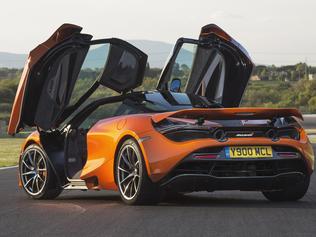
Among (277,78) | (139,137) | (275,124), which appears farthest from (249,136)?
(277,78)

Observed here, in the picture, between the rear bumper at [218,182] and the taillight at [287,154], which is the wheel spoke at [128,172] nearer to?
the rear bumper at [218,182]

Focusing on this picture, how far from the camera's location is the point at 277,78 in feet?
557

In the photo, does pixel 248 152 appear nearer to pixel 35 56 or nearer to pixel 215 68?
pixel 215 68

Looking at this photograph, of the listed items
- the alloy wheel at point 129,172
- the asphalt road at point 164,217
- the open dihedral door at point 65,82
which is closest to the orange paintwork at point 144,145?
the alloy wheel at point 129,172

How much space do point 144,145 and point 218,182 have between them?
2.79 feet

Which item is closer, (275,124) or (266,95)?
(275,124)

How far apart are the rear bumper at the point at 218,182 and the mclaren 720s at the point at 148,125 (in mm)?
10

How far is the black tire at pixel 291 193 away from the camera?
9766mm

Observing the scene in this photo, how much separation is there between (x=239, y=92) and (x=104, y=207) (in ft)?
10.5

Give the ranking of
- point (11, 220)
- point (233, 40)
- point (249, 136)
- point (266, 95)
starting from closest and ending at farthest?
point (11, 220)
point (249, 136)
point (233, 40)
point (266, 95)

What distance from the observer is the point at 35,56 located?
34.3ft

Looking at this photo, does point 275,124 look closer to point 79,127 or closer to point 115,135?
point 115,135

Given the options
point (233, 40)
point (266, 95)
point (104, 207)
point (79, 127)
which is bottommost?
point (266, 95)

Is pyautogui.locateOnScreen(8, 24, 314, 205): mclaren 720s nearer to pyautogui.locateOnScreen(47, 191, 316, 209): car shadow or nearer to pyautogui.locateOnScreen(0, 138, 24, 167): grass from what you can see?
pyautogui.locateOnScreen(47, 191, 316, 209): car shadow
